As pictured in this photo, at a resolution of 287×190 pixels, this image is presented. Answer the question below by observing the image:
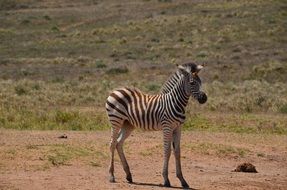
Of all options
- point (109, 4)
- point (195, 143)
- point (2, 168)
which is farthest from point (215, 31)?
point (2, 168)

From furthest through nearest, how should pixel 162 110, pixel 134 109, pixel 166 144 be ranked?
pixel 134 109 < pixel 162 110 < pixel 166 144

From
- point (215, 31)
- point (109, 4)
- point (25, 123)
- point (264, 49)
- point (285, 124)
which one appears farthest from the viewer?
point (109, 4)

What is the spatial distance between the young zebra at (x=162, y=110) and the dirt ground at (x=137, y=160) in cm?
62

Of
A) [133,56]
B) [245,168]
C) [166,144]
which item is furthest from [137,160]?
[133,56]

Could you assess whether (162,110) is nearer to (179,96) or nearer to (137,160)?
(179,96)

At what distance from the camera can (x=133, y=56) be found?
172 ft

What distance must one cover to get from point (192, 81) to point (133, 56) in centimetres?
3891

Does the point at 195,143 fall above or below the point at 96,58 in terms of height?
above

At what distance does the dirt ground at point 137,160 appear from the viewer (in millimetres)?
13828

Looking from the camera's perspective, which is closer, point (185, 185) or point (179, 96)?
point (185, 185)

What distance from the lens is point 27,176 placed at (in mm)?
13789

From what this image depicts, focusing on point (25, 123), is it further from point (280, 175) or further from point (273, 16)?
point (273, 16)

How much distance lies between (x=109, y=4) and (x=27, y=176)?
7346 cm

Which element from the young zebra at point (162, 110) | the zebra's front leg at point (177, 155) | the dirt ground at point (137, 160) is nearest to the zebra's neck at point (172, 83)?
the young zebra at point (162, 110)
